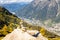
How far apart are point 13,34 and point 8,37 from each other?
4.24ft

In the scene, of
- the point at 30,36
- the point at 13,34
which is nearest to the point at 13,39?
the point at 13,34

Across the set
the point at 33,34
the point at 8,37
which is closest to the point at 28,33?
the point at 33,34

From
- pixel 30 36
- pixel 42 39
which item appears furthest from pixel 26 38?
pixel 42 39

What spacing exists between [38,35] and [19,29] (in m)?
4.01

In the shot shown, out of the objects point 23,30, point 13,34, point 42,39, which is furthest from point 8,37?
point 42,39

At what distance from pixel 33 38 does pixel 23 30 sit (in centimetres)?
245

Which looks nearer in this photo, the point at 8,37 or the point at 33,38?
the point at 33,38

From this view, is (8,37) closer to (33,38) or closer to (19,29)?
(19,29)

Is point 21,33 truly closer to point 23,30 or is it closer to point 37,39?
point 23,30

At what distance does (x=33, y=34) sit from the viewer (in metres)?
39.6

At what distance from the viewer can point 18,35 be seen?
39.7 meters

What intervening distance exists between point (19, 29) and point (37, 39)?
392 centimetres

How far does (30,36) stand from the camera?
127ft

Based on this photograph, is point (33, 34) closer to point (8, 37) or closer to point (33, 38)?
point (33, 38)
